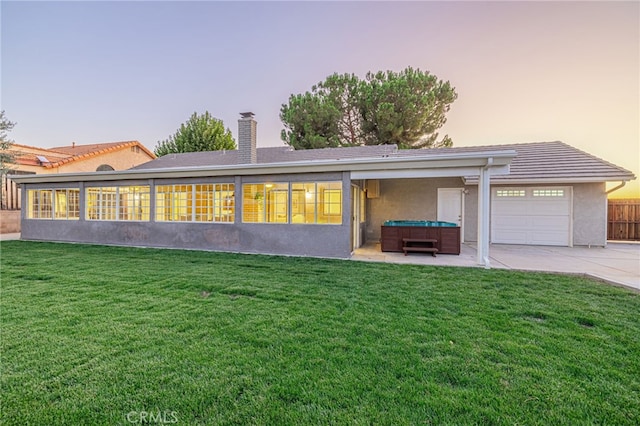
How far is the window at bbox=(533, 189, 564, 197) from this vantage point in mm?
9938

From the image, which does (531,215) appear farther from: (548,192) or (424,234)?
(424,234)

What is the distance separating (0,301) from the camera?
13.1ft

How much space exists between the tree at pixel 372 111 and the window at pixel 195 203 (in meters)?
9.49

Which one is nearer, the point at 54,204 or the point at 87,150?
the point at 54,204

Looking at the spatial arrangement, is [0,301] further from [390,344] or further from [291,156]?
[291,156]

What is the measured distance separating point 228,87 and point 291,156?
578 centimetres

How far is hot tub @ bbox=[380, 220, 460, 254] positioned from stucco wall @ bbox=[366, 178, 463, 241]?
8.62ft

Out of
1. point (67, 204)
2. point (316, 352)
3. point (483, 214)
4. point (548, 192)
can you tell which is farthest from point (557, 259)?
point (67, 204)

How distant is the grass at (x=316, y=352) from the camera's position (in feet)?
6.34

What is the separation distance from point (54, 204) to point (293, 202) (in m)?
9.89

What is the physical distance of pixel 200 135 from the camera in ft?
75.4

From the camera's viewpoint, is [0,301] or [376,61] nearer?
[0,301]

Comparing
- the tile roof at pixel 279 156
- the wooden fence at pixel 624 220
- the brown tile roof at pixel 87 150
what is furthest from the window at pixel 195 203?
the wooden fence at pixel 624 220

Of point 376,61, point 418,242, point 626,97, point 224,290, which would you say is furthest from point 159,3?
point 626,97
